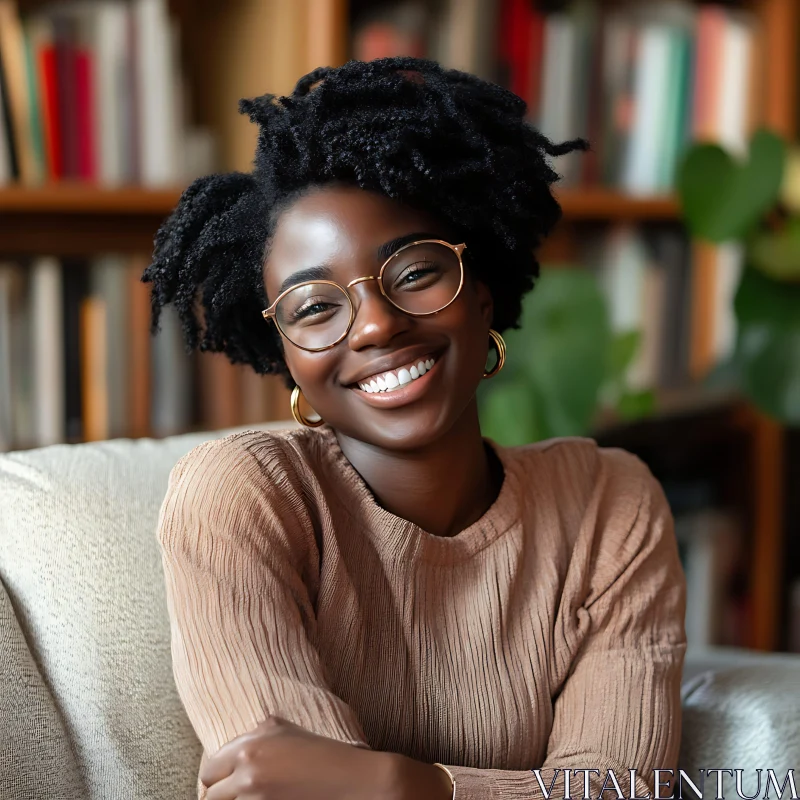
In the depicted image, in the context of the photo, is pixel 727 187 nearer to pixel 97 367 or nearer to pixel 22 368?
pixel 97 367

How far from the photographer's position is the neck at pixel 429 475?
0.96 m

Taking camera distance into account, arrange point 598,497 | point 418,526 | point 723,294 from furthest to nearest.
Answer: point 723,294
point 598,497
point 418,526

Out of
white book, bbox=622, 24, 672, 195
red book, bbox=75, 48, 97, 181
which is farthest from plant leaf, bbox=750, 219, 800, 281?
red book, bbox=75, 48, 97, 181

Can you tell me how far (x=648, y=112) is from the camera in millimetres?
2156

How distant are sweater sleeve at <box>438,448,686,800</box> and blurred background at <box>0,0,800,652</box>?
661mm

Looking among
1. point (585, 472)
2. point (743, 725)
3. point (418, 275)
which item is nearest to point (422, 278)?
point (418, 275)

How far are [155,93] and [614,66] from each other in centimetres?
97

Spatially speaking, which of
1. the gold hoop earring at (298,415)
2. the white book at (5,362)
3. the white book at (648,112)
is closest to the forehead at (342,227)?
the gold hoop earring at (298,415)

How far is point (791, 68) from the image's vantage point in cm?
221

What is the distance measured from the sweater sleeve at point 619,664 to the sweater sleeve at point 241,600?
163 millimetres

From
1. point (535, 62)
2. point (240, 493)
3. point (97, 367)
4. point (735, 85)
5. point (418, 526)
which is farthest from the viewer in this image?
point (735, 85)

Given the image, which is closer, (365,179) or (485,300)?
(365,179)

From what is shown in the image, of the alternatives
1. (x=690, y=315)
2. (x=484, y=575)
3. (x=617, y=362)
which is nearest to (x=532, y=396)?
(x=617, y=362)

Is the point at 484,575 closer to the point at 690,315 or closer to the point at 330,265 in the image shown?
the point at 330,265
